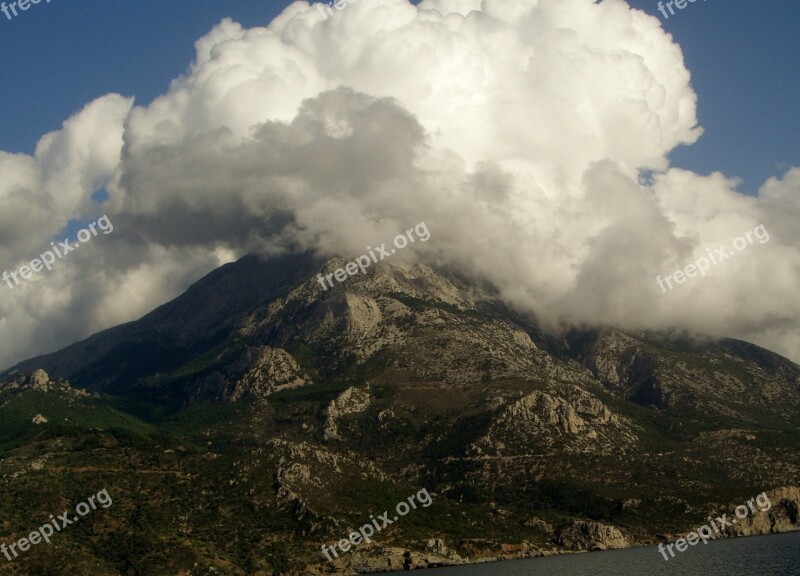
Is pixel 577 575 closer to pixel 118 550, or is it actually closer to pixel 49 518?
pixel 118 550

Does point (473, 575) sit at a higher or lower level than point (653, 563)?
higher

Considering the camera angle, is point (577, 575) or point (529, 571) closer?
point (577, 575)

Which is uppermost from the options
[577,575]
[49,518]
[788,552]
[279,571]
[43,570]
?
[49,518]

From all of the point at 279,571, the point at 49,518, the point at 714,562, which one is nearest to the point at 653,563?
the point at 714,562

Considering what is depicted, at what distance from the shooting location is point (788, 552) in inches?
7766

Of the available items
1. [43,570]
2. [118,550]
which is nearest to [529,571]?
[118,550]

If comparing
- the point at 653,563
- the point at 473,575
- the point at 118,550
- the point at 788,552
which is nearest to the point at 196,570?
the point at 118,550

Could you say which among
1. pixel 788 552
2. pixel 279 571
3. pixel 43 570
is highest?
pixel 43 570

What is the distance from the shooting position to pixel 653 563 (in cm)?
19775

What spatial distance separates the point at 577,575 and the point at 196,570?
80.9m

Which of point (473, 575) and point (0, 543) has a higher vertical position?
point (0, 543)

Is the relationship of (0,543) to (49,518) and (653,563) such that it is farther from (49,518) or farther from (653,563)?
(653,563)

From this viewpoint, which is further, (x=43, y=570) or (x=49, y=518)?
(x=49, y=518)

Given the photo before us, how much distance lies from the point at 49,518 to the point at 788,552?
165849 mm
